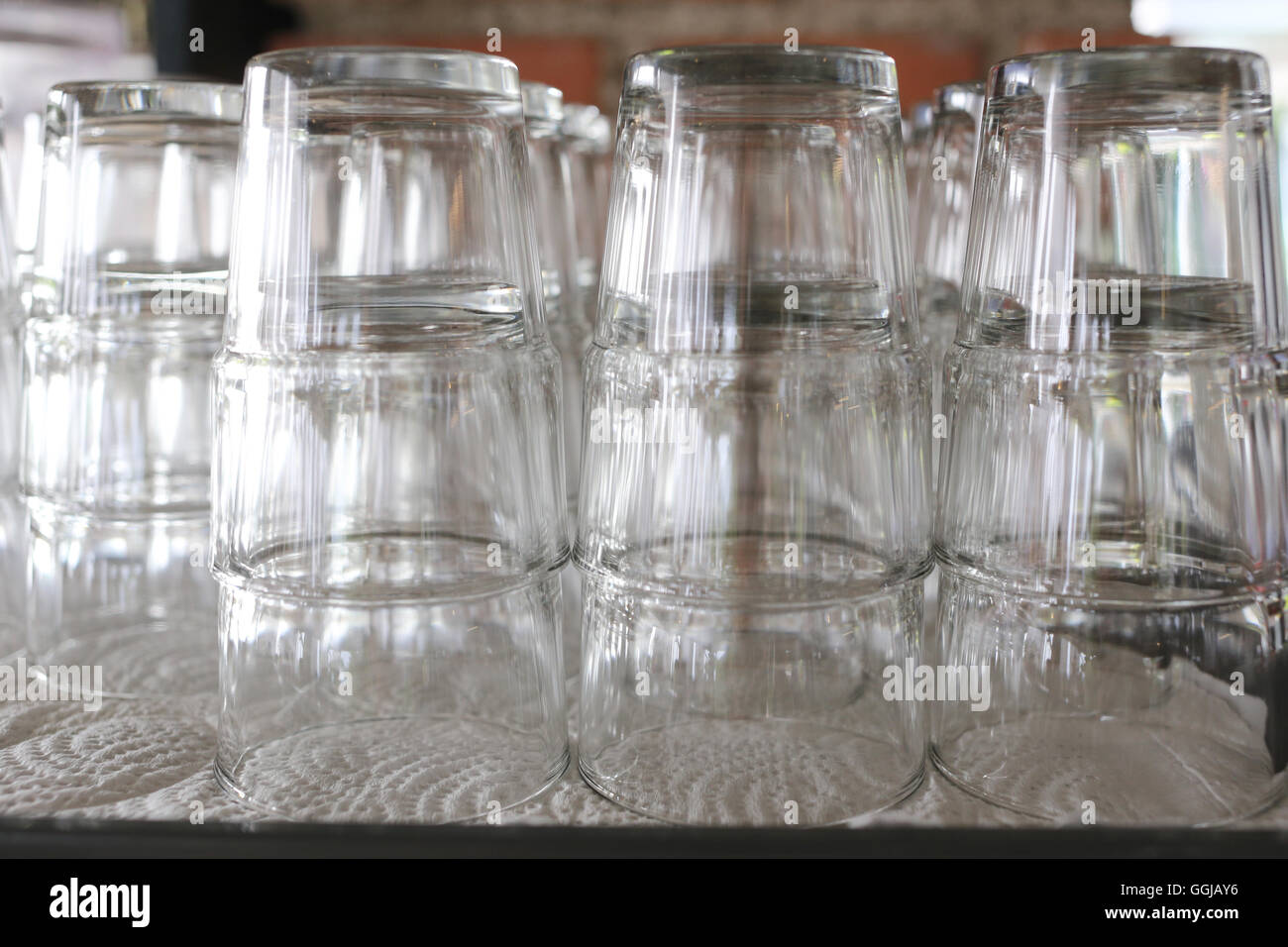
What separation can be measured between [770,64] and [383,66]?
107 mm

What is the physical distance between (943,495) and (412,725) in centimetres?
18

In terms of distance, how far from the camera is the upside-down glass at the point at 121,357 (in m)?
0.51

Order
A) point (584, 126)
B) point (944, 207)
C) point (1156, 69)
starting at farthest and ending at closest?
1. point (584, 126)
2. point (944, 207)
3. point (1156, 69)

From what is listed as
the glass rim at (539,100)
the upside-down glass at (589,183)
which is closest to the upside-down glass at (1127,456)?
the glass rim at (539,100)

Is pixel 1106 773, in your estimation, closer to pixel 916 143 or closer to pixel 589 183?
pixel 916 143

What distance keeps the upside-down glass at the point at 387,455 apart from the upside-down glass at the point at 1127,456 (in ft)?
0.45

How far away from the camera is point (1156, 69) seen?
1.14 ft

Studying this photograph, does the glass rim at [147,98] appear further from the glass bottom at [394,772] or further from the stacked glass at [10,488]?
the glass bottom at [394,772]

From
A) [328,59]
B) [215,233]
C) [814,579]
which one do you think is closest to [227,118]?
[215,233]

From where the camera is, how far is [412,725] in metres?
0.41

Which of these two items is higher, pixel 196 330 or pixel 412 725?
pixel 196 330

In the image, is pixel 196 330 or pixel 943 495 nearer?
pixel 943 495

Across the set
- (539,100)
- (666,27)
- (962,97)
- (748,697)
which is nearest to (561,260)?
(539,100)
